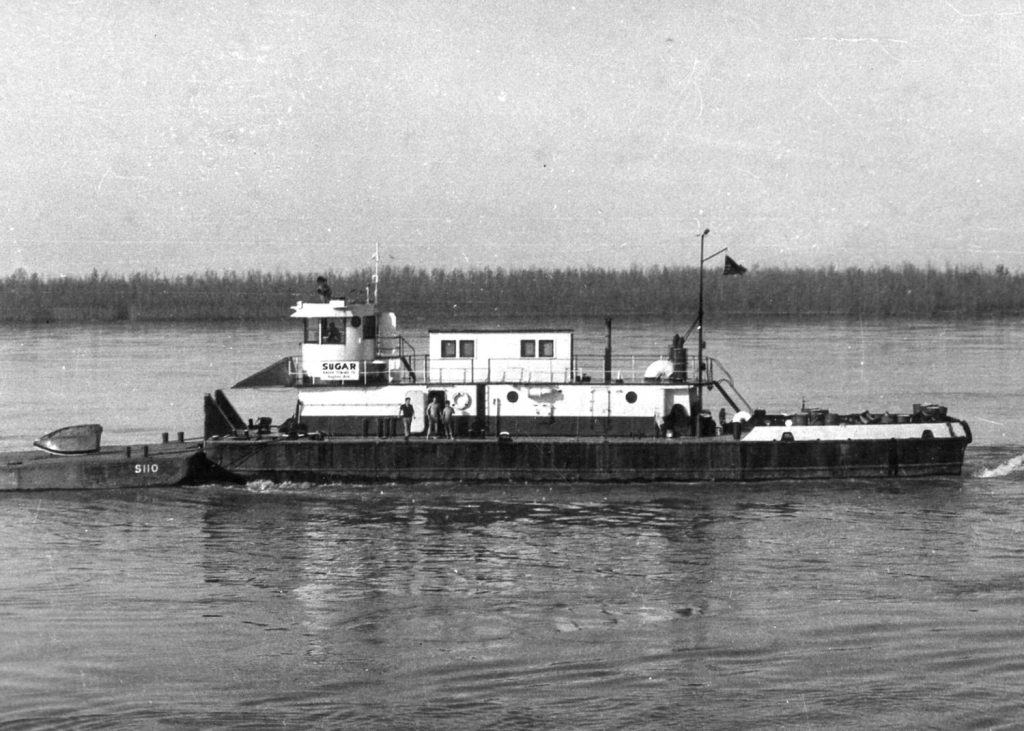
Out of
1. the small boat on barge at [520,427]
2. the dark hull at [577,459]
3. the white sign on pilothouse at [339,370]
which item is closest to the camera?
the dark hull at [577,459]

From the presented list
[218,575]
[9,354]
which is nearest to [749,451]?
[218,575]

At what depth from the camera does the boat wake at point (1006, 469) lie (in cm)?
3569

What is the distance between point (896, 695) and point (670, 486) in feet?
54.4

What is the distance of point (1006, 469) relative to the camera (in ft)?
119

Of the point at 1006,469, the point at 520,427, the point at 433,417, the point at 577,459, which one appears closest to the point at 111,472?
the point at 433,417

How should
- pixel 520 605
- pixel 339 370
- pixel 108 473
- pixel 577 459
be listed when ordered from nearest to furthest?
1. pixel 520 605
2. pixel 577 459
3. pixel 108 473
4. pixel 339 370

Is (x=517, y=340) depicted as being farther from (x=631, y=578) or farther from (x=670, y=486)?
(x=631, y=578)

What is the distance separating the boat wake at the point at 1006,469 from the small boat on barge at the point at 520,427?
1399 mm

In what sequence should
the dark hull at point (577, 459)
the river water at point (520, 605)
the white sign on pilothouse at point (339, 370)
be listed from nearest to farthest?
the river water at point (520, 605) → the dark hull at point (577, 459) → the white sign on pilothouse at point (339, 370)

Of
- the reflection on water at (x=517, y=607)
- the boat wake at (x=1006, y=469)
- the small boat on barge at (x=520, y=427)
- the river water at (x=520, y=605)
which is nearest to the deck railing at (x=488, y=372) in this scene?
the small boat on barge at (x=520, y=427)

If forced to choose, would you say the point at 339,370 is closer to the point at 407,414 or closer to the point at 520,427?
the point at 407,414

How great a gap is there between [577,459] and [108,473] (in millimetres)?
12130

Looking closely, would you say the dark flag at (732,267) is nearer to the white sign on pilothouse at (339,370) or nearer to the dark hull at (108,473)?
the white sign on pilothouse at (339,370)

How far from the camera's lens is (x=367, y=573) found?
24.8 metres
